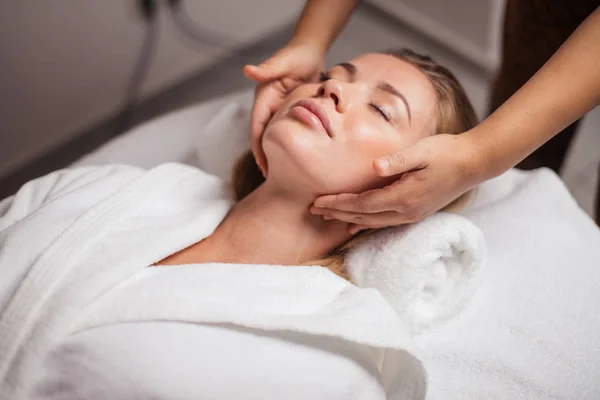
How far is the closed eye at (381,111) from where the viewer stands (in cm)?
93

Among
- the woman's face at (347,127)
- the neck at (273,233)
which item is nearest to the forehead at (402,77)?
the woman's face at (347,127)

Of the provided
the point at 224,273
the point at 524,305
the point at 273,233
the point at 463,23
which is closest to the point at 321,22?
the point at 273,233

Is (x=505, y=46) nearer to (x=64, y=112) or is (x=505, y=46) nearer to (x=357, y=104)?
(x=357, y=104)

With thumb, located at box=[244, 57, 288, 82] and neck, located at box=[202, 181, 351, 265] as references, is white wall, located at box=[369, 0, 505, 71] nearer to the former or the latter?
thumb, located at box=[244, 57, 288, 82]

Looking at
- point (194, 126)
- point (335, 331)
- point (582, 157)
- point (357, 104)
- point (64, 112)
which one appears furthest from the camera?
point (582, 157)

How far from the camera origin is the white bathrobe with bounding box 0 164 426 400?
78 centimetres

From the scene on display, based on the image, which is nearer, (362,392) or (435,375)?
(362,392)

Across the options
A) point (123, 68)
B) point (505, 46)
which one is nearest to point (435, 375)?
point (505, 46)

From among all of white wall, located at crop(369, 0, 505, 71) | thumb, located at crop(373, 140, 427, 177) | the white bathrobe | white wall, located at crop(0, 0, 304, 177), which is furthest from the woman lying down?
white wall, located at crop(369, 0, 505, 71)

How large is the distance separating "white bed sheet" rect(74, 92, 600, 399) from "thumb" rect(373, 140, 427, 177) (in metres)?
0.34

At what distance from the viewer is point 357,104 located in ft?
3.03

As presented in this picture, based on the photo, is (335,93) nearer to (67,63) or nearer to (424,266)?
(424,266)

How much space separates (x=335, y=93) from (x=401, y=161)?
0.63 feet

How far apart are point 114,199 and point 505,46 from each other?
847 mm
